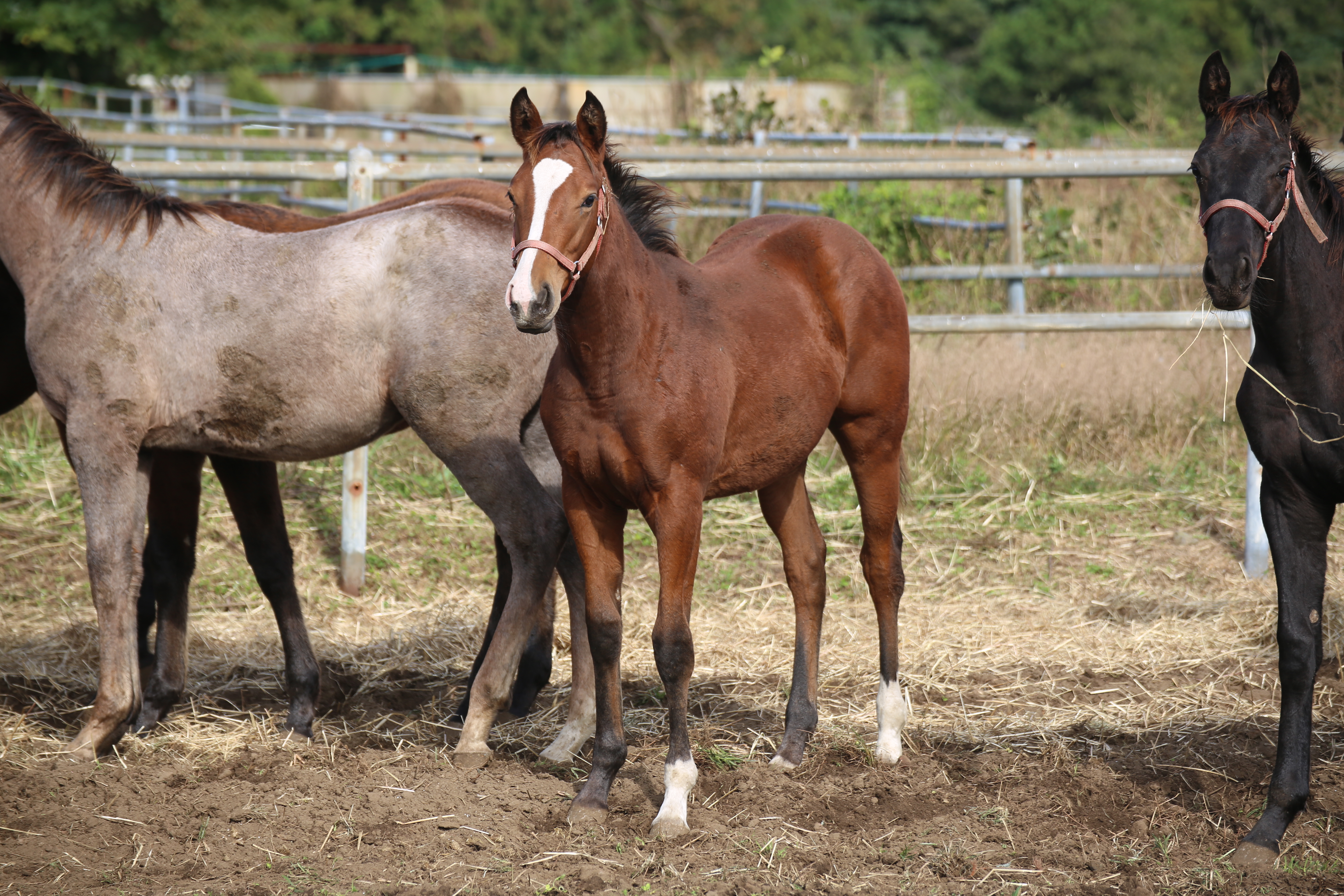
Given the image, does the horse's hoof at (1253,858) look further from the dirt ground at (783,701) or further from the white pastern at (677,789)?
the white pastern at (677,789)

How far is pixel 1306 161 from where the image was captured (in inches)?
129

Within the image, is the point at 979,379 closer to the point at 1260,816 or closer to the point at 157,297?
→ the point at 1260,816

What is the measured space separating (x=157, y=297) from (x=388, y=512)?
102 inches

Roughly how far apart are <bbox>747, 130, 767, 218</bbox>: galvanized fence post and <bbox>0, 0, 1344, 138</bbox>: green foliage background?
1.50m

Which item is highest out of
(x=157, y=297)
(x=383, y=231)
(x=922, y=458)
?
(x=383, y=231)

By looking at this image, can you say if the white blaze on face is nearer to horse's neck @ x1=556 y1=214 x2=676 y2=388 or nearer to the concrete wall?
horse's neck @ x1=556 y1=214 x2=676 y2=388

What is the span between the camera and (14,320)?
15.0 ft

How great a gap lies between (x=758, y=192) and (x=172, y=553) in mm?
6152

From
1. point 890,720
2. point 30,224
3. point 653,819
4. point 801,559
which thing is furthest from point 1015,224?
point 30,224

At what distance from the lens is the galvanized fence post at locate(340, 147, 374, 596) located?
5637 mm

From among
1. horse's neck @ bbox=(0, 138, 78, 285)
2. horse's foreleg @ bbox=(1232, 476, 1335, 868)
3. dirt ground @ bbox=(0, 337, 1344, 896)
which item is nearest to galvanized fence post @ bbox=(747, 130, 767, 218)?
dirt ground @ bbox=(0, 337, 1344, 896)

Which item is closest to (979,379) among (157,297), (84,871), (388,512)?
(388,512)

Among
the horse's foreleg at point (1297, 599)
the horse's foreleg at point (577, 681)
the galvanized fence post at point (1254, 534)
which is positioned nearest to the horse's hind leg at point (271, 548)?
the horse's foreleg at point (577, 681)

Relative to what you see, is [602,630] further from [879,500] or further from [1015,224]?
[1015,224]
